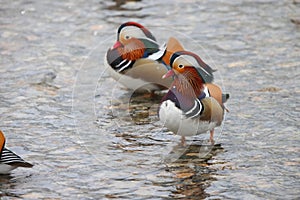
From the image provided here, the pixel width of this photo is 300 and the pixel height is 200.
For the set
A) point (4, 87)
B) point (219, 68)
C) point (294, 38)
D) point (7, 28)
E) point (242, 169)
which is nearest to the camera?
point (242, 169)

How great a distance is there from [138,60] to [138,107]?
0.48 meters

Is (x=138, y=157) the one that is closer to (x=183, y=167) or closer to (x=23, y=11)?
(x=183, y=167)

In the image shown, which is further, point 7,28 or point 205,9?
point 205,9

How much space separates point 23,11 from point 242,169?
19.1ft

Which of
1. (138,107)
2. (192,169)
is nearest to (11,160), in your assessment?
(192,169)

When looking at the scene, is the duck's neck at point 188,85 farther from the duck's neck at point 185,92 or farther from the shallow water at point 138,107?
the shallow water at point 138,107

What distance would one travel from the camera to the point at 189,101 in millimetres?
5742

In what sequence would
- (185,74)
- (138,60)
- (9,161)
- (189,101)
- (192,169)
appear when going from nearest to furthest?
(9,161) < (192,169) < (189,101) < (185,74) < (138,60)

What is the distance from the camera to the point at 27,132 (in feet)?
21.1

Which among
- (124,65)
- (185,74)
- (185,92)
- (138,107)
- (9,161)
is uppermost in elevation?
(185,74)

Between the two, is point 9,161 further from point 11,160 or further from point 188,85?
point 188,85

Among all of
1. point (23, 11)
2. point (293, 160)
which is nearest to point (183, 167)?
point (293, 160)

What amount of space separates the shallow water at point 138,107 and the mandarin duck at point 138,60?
0.27 meters

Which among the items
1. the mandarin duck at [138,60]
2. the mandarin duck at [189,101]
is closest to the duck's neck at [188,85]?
the mandarin duck at [189,101]
